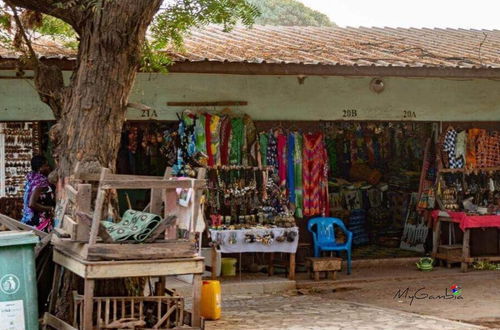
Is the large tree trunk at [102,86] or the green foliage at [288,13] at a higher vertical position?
the green foliage at [288,13]

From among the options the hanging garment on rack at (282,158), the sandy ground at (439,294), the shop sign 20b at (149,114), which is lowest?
the sandy ground at (439,294)

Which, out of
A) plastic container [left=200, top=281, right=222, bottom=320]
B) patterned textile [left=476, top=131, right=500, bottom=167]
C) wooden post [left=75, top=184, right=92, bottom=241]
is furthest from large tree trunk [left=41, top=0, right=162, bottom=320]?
patterned textile [left=476, top=131, right=500, bottom=167]

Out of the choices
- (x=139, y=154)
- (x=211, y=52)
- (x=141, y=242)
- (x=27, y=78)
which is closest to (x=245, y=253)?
(x=139, y=154)

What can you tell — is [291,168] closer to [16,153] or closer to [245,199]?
[245,199]

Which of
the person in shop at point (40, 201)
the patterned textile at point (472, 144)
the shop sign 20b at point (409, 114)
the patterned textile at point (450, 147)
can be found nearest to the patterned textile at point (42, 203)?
the person in shop at point (40, 201)

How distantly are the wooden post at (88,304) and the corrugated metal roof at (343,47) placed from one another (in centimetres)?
406

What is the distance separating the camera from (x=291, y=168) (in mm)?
13430

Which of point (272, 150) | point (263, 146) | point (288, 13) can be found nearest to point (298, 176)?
point (272, 150)

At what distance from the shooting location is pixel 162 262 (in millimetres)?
8148

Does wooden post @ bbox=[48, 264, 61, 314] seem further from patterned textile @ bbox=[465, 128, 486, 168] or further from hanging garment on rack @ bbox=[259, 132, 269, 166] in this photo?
patterned textile @ bbox=[465, 128, 486, 168]

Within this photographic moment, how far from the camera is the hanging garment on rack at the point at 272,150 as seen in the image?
522 inches

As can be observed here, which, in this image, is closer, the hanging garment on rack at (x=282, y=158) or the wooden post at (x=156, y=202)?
the wooden post at (x=156, y=202)

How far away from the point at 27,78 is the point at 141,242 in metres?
4.42

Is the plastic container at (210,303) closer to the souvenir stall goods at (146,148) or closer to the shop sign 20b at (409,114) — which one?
the souvenir stall goods at (146,148)
